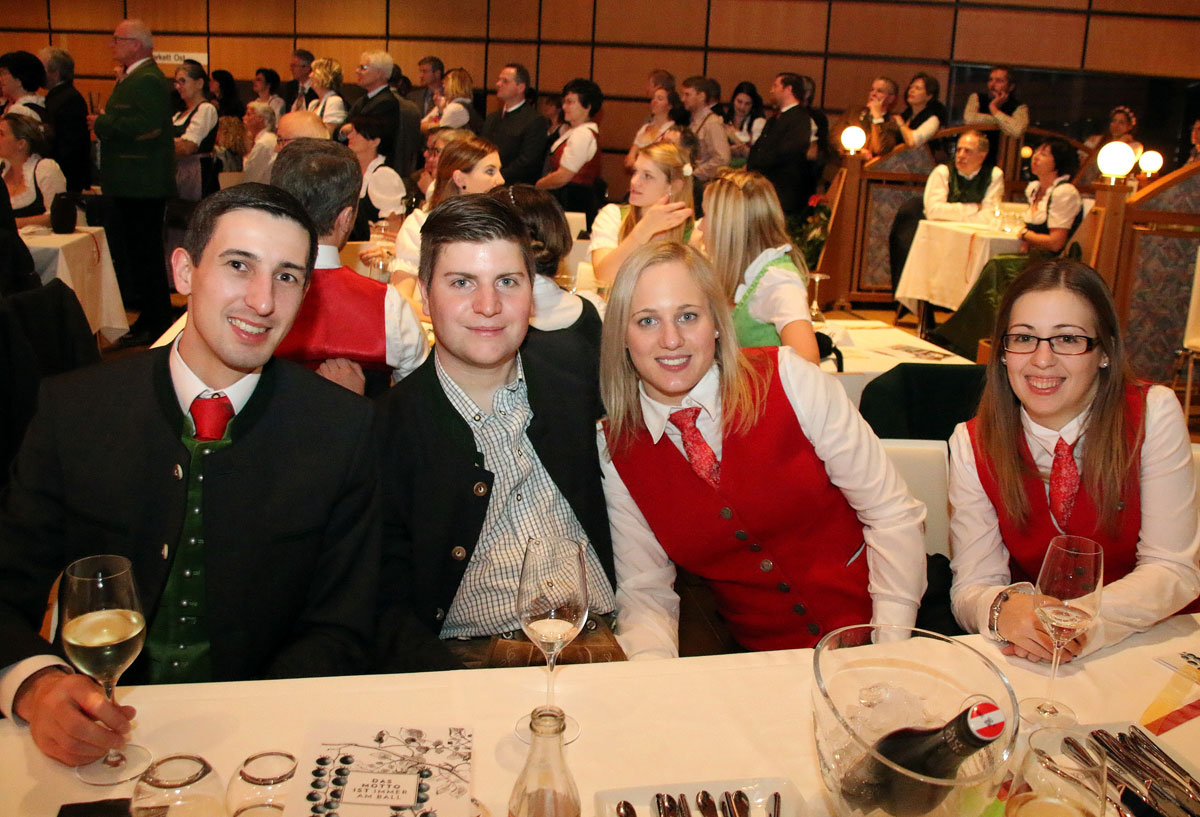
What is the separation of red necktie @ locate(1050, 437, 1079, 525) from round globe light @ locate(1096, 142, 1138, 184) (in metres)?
4.23

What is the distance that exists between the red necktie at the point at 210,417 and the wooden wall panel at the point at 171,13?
1130cm

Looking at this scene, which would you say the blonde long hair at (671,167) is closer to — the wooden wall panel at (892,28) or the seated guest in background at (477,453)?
the seated guest in background at (477,453)

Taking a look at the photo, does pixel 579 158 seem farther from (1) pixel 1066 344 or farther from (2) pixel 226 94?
(1) pixel 1066 344

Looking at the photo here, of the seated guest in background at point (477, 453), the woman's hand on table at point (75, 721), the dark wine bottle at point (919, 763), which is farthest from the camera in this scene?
the seated guest in background at point (477, 453)

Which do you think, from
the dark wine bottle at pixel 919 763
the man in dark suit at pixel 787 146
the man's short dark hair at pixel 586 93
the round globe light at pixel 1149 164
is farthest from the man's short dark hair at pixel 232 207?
the man in dark suit at pixel 787 146

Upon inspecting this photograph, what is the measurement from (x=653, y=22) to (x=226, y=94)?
14.8 feet

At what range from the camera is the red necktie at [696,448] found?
1921 mm

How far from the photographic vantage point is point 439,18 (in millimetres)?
10711

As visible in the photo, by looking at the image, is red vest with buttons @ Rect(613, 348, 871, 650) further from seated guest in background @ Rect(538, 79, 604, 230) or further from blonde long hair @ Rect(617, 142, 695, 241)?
seated guest in background @ Rect(538, 79, 604, 230)

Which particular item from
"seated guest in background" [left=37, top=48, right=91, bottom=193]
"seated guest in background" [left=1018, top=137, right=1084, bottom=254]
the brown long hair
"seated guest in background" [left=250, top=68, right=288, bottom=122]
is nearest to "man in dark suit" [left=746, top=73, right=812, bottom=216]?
"seated guest in background" [left=1018, top=137, right=1084, bottom=254]

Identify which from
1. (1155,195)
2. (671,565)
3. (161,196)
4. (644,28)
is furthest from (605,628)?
(644,28)

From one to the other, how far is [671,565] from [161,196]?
5326mm

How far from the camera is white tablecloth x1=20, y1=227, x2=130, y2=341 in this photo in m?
4.84

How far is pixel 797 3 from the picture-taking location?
33.1 feet
